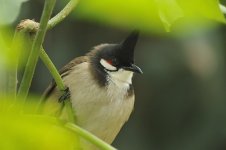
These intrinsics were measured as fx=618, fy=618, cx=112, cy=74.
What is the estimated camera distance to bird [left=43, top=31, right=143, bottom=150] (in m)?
2.46

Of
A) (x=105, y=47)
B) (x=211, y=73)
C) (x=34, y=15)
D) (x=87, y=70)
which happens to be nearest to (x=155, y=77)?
(x=211, y=73)

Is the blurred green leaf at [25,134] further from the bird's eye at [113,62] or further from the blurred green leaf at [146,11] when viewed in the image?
the bird's eye at [113,62]

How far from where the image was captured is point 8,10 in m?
0.54

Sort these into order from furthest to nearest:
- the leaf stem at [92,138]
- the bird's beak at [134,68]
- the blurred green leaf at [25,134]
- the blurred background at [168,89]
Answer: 1. the blurred background at [168,89]
2. the bird's beak at [134,68]
3. the leaf stem at [92,138]
4. the blurred green leaf at [25,134]

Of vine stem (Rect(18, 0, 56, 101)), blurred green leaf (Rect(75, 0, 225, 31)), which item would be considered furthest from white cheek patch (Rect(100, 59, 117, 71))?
blurred green leaf (Rect(75, 0, 225, 31))

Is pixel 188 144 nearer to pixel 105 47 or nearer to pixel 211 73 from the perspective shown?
pixel 211 73

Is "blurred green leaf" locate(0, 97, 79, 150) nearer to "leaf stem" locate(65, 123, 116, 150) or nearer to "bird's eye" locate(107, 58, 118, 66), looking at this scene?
"leaf stem" locate(65, 123, 116, 150)

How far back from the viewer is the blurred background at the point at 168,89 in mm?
3848

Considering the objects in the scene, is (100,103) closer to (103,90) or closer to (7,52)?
(103,90)

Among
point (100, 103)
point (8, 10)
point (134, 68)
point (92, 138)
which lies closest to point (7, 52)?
point (8, 10)

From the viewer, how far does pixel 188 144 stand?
3.97 m

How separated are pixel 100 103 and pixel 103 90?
6cm

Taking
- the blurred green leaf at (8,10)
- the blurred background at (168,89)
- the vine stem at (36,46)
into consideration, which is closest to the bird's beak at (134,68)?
the blurred background at (168,89)

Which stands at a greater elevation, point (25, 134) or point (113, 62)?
point (25, 134)
